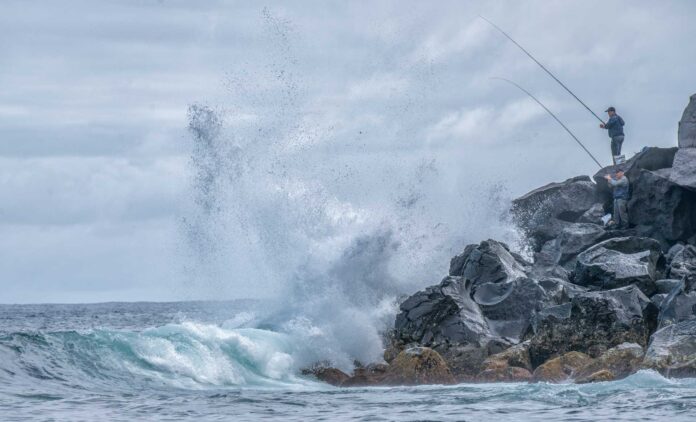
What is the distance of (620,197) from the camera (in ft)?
79.5

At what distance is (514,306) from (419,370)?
10.5ft

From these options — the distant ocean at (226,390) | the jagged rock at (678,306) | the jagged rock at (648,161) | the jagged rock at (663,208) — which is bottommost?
the distant ocean at (226,390)

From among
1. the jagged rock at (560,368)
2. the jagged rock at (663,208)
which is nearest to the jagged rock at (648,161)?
the jagged rock at (663,208)

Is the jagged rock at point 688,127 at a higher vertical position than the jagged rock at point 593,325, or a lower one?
higher

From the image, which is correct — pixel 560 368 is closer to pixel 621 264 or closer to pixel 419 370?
pixel 419 370

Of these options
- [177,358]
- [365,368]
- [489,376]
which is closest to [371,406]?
[489,376]

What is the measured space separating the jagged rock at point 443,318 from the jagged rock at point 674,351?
3.77 m

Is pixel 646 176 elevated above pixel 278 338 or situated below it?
above

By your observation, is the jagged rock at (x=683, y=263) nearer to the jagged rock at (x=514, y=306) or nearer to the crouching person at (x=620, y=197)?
the crouching person at (x=620, y=197)

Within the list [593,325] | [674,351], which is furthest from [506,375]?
[674,351]

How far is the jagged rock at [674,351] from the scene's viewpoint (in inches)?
643

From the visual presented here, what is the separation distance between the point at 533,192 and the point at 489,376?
11058 mm

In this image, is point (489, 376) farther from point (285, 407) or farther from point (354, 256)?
point (354, 256)

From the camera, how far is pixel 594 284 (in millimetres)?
21297
